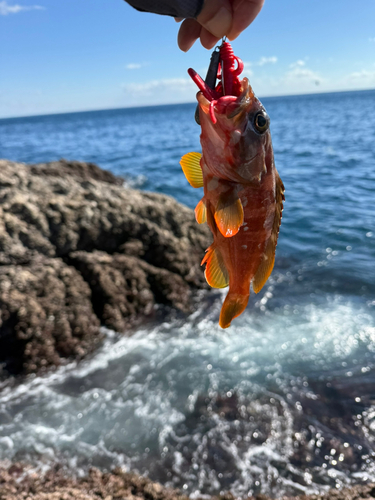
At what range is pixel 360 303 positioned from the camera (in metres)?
8.44

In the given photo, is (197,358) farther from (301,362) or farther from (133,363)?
(301,362)

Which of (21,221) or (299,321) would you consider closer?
(21,221)

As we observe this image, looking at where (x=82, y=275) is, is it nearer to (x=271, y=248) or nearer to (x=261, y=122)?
(x=271, y=248)

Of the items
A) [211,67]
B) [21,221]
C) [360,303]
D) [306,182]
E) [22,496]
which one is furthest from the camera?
[306,182]

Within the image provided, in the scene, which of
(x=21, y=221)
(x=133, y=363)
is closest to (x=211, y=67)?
(x=133, y=363)

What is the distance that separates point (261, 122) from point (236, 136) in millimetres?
143

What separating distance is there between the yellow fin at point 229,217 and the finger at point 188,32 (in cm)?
116

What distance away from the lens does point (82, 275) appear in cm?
727

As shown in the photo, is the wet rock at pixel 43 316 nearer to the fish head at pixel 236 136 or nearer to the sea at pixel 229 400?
the sea at pixel 229 400

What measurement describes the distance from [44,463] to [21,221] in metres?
4.17

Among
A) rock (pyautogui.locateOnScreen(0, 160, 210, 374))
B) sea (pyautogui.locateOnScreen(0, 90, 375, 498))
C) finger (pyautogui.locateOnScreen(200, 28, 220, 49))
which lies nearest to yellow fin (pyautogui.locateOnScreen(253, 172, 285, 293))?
finger (pyautogui.locateOnScreen(200, 28, 220, 49))

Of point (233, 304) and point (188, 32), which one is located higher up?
point (188, 32)

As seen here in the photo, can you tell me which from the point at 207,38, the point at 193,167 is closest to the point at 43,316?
the point at 193,167

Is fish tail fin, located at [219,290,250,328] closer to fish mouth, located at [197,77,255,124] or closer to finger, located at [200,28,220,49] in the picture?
fish mouth, located at [197,77,255,124]
